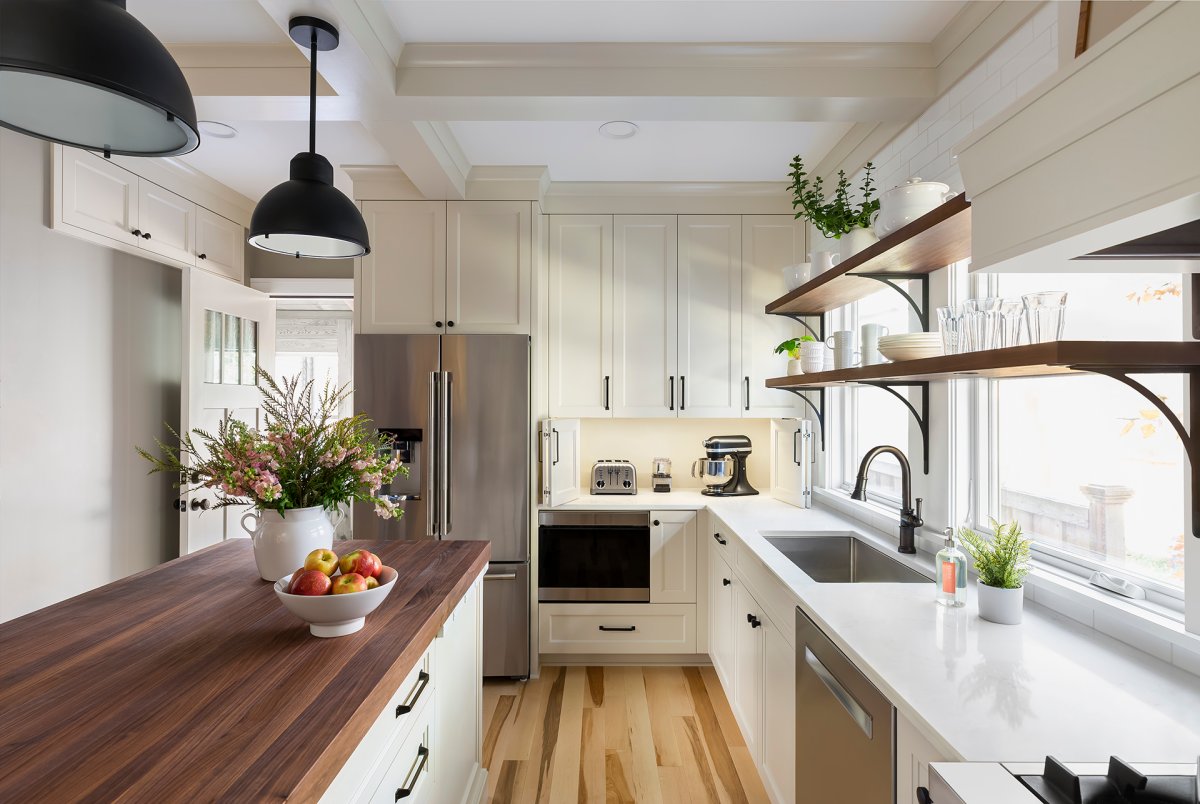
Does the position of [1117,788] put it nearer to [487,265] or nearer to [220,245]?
[487,265]

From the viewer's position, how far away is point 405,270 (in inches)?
129

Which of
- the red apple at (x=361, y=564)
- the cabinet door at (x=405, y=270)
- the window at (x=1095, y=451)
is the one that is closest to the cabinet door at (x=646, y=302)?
the cabinet door at (x=405, y=270)

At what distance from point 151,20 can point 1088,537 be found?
3139 mm

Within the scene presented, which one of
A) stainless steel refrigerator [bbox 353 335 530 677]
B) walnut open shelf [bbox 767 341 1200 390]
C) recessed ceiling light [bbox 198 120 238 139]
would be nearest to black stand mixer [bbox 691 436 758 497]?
stainless steel refrigerator [bbox 353 335 530 677]

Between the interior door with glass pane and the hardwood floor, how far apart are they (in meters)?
1.74

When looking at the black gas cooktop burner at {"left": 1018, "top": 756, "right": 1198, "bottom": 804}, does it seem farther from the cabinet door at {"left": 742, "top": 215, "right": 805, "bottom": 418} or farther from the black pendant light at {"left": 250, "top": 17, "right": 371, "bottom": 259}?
the cabinet door at {"left": 742, "top": 215, "right": 805, "bottom": 418}

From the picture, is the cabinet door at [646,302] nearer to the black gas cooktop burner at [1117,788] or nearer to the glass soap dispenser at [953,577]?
the glass soap dispenser at [953,577]

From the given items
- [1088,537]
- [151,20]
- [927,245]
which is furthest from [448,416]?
[1088,537]

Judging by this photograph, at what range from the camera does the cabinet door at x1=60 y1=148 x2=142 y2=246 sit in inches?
104

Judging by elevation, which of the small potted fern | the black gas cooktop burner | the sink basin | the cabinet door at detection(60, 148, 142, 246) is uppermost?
the cabinet door at detection(60, 148, 142, 246)

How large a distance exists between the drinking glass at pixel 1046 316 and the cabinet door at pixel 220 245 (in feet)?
12.8

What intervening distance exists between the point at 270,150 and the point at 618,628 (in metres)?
3.01

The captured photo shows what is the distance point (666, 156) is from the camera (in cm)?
307

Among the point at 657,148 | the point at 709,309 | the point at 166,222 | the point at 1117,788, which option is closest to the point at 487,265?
the point at 657,148
